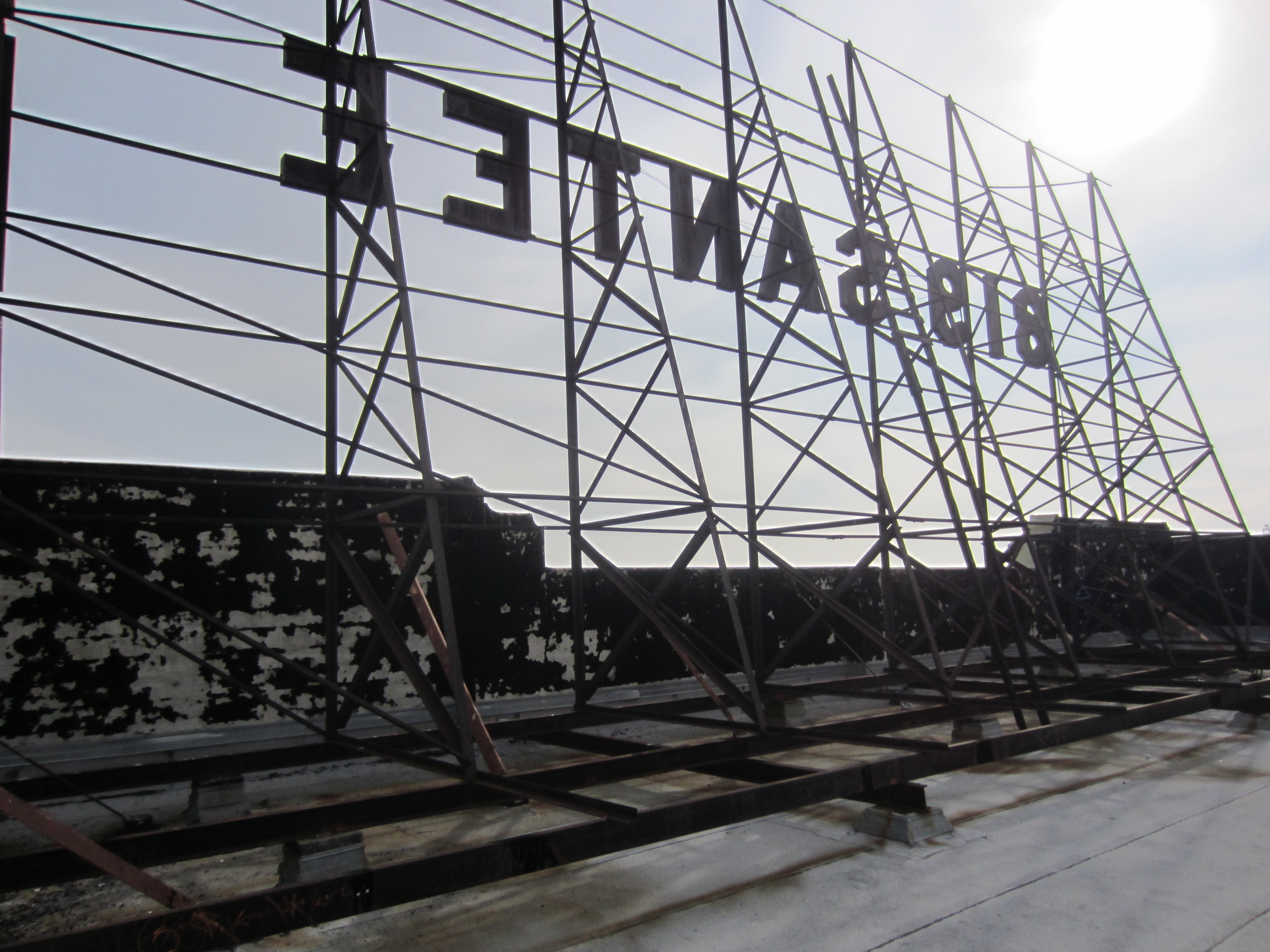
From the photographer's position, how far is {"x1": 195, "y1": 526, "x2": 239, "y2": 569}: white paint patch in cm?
662

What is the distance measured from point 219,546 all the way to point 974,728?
6686mm

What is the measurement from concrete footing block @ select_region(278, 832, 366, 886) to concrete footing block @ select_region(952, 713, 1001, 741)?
518cm

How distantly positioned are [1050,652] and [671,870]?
6.62m

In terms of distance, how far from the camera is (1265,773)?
639cm

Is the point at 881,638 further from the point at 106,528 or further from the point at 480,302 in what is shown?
the point at 106,528

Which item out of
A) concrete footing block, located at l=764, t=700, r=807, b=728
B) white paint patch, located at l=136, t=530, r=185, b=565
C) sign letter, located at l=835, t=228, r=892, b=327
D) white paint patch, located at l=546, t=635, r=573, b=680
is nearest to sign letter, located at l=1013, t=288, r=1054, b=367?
sign letter, located at l=835, t=228, r=892, b=327

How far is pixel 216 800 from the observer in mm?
5395

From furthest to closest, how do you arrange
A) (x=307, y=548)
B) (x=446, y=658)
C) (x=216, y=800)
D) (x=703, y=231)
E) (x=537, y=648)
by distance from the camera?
(x=703, y=231)
(x=537, y=648)
(x=307, y=548)
(x=446, y=658)
(x=216, y=800)

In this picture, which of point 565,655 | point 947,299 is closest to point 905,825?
point 565,655

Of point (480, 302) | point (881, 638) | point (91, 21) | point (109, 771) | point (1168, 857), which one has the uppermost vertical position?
point (91, 21)

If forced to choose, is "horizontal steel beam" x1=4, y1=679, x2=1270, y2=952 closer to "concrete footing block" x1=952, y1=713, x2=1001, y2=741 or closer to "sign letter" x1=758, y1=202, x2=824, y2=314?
"concrete footing block" x1=952, y1=713, x2=1001, y2=741

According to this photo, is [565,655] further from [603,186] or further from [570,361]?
[603,186]

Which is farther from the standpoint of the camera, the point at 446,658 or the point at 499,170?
the point at 499,170

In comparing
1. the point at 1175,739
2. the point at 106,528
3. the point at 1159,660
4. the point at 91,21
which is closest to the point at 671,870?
the point at 106,528
